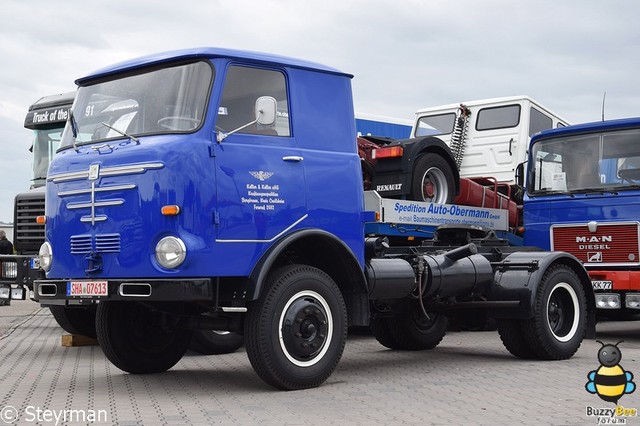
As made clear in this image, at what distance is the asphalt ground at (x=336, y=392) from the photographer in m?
6.59

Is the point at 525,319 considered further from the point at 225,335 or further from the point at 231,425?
the point at 231,425

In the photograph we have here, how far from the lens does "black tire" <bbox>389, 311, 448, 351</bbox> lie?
10.8 meters

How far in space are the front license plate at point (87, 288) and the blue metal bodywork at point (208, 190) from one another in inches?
3.9

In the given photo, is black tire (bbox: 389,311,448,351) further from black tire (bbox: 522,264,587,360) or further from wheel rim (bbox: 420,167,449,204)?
wheel rim (bbox: 420,167,449,204)

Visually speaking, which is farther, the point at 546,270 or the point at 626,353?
the point at 626,353

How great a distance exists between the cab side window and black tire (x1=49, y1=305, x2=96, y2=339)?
184 inches

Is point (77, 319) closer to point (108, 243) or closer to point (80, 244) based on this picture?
point (80, 244)

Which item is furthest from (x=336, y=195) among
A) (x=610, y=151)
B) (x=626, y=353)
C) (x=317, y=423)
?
(x=610, y=151)

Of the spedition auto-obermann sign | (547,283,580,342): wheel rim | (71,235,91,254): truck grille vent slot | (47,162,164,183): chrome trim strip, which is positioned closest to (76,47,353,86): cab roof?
(47,162,164,183): chrome trim strip

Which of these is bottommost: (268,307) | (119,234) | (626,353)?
(626,353)

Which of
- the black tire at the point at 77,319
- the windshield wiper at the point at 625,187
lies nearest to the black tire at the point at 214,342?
the black tire at the point at 77,319

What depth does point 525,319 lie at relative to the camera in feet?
32.0

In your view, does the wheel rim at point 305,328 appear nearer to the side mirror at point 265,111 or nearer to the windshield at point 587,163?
the side mirror at point 265,111

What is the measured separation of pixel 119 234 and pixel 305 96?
2.07m
